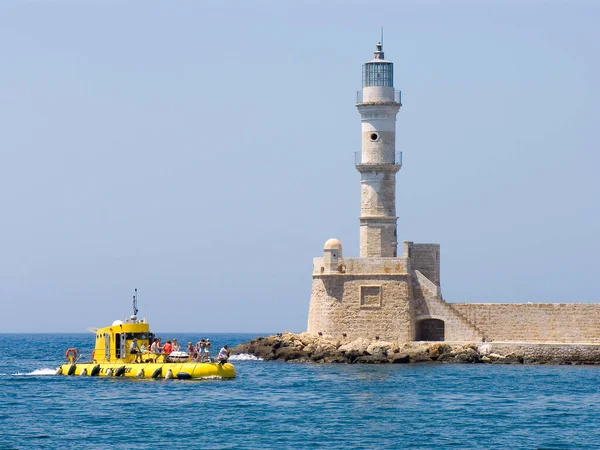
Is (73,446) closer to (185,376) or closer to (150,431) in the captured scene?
(150,431)

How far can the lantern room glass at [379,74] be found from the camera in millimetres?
52156

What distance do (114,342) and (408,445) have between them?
50.9 feet

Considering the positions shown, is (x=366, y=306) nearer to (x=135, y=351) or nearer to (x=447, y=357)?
(x=447, y=357)

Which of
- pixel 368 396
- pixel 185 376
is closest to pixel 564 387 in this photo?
→ pixel 368 396

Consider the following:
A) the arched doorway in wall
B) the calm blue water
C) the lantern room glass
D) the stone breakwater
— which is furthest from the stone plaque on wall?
the lantern room glass

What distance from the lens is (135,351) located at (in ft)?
132

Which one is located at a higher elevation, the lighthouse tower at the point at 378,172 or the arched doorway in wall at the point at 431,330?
the lighthouse tower at the point at 378,172

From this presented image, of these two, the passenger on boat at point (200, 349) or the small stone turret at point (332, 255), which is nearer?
the passenger on boat at point (200, 349)

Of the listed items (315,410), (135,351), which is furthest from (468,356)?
(315,410)

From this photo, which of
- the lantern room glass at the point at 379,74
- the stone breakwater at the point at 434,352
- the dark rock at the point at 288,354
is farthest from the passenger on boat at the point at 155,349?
the lantern room glass at the point at 379,74

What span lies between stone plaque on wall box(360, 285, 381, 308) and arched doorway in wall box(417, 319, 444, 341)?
105 inches

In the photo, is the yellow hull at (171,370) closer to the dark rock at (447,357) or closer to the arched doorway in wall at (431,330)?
the dark rock at (447,357)

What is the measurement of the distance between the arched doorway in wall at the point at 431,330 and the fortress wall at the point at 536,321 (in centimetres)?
237

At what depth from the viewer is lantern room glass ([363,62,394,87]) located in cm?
5216
